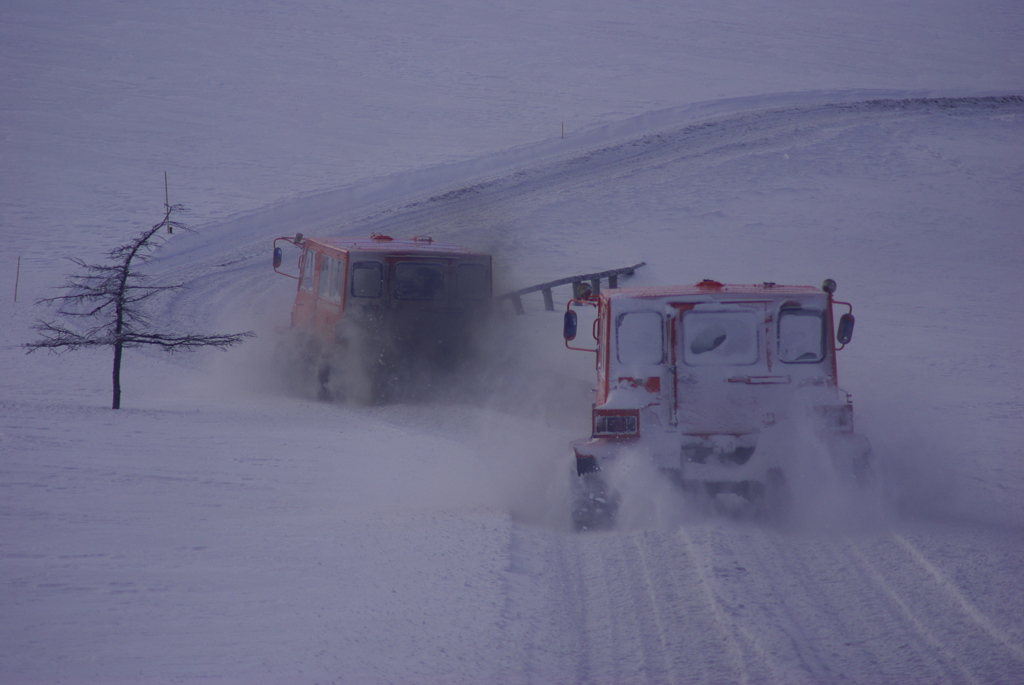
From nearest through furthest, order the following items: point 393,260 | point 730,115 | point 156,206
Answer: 1. point 393,260
2. point 156,206
3. point 730,115

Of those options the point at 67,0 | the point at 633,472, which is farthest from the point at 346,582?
the point at 67,0

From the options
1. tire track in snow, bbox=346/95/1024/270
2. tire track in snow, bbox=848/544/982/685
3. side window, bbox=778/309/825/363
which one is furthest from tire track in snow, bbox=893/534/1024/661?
tire track in snow, bbox=346/95/1024/270

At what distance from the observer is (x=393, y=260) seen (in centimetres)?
1239

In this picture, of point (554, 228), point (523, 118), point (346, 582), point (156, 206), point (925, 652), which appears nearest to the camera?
point (925, 652)

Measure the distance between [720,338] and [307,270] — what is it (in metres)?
7.76

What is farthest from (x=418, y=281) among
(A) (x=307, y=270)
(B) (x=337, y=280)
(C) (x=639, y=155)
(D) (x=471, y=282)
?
(C) (x=639, y=155)

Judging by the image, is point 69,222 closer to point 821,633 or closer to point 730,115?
point 730,115

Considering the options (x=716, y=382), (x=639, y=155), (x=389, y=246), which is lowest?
(x=716, y=382)

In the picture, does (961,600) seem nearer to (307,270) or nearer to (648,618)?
(648,618)

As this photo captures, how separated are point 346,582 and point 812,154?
24.6 m

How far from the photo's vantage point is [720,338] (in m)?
7.72

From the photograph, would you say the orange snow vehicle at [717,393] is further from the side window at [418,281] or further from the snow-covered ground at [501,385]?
the side window at [418,281]

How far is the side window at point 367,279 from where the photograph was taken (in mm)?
12258

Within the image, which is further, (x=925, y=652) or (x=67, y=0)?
(x=67, y=0)
